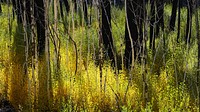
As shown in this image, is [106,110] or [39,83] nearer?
[106,110]

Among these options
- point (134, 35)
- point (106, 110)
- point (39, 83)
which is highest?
point (134, 35)

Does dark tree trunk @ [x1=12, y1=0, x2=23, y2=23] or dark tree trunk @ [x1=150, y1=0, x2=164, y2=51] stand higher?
dark tree trunk @ [x1=12, y1=0, x2=23, y2=23]

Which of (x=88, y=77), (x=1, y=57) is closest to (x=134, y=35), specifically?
(x=88, y=77)

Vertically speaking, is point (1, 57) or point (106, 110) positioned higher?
point (1, 57)

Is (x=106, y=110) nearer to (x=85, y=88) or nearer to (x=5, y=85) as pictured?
(x=85, y=88)

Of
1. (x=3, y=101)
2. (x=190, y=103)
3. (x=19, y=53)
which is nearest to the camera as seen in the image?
(x=190, y=103)

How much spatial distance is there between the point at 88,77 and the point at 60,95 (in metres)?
0.44

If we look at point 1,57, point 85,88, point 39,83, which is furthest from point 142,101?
point 1,57

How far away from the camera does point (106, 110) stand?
445 centimetres

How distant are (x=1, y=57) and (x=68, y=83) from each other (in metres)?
2.18

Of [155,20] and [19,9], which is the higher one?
[19,9]

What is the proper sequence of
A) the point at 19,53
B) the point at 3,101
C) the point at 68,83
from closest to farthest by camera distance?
the point at 68,83, the point at 3,101, the point at 19,53

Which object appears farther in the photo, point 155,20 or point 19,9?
point 19,9

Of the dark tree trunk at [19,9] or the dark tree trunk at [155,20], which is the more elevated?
the dark tree trunk at [19,9]
